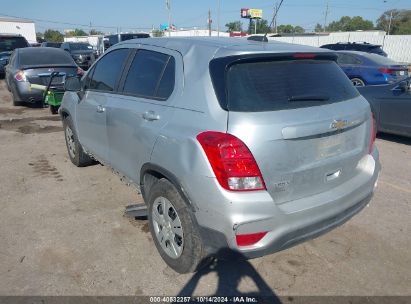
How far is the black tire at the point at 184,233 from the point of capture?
268cm

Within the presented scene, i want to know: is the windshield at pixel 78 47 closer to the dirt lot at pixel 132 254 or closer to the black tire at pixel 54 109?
the black tire at pixel 54 109

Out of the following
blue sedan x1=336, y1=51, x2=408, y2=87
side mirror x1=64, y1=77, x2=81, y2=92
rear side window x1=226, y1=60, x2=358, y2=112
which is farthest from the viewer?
blue sedan x1=336, y1=51, x2=408, y2=87

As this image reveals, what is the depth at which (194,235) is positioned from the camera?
2678 millimetres

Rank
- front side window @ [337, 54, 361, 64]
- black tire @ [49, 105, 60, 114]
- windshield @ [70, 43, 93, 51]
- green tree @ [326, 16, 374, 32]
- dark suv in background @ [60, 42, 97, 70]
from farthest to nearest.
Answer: green tree @ [326, 16, 374, 32] < windshield @ [70, 43, 93, 51] < dark suv in background @ [60, 42, 97, 70] < front side window @ [337, 54, 361, 64] < black tire @ [49, 105, 60, 114]

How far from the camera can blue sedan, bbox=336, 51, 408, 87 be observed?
11297mm

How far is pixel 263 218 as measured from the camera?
2.40 metres

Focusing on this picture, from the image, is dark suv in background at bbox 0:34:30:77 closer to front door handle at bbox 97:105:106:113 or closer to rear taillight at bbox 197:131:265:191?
front door handle at bbox 97:105:106:113

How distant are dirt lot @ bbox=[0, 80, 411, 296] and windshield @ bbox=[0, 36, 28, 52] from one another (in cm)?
1561

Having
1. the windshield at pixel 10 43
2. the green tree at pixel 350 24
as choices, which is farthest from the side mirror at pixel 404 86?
the green tree at pixel 350 24

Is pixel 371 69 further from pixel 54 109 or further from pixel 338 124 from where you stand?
pixel 338 124

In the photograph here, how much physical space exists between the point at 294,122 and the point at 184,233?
1121mm

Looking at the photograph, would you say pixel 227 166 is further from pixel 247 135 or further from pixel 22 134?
pixel 22 134

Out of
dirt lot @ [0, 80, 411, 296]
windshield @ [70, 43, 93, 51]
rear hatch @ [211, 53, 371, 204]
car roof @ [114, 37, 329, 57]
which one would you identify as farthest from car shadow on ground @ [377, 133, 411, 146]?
windshield @ [70, 43, 93, 51]

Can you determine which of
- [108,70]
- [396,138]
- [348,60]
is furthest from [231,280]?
[348,60]
